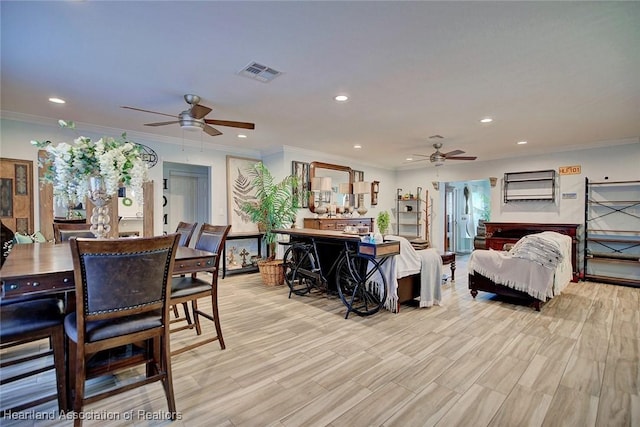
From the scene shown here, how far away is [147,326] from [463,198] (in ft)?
30.5

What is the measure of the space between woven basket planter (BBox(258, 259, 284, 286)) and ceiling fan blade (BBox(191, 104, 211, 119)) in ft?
8.22

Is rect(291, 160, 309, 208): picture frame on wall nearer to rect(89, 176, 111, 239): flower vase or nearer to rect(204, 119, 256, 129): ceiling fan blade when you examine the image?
rect(204, 119, 256, 129): ceiling fan blade

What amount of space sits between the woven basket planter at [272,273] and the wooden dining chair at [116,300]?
297 cm

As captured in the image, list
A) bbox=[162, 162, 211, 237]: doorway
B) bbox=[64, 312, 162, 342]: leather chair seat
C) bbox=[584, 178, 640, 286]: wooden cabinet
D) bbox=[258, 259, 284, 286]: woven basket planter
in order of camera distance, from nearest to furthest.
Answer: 1. bbox=[64, 312, 162, 342]: leather chair seat
2. bbox=[258, 259, 284, 286]: woven basket planter
3. bbox=[584, 178, 640, 286]: wooden cabinet
4. bbox=[162, 162, 211, 237]: doorway

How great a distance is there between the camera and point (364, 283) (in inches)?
145

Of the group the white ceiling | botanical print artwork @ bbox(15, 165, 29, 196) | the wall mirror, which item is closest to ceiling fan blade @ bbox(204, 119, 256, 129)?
the white ceiling

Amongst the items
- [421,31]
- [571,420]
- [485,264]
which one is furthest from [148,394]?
[485,264]

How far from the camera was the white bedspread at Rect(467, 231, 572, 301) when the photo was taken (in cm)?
355

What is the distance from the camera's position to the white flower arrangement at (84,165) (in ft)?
7.04

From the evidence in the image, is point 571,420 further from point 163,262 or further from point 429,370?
point 163,262

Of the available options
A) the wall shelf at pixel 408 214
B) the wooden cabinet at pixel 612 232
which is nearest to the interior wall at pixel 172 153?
the wall shelf at pixel 408 214

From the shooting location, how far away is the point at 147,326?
1.75 meters

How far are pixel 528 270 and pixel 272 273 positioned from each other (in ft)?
11.5

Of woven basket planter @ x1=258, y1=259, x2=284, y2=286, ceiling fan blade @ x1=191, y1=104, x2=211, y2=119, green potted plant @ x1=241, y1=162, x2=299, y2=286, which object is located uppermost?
ceiling fan blade @ x1=191, y1=104, x2=211, y2=119
